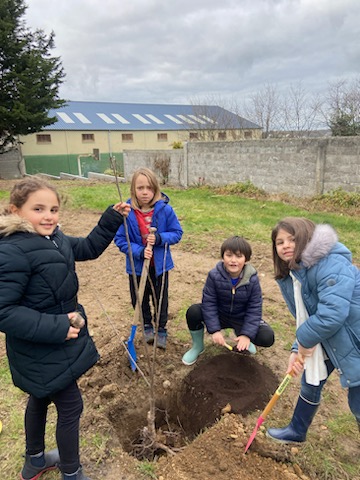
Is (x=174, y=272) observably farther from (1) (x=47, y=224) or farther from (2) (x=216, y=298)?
(1) (x=47, y=224)

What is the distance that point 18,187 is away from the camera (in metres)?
1.68

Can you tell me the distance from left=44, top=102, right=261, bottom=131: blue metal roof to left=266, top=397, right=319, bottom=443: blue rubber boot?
22379 millimetres

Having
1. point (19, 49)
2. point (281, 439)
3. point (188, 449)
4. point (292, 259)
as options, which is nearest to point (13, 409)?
point (188, 449)

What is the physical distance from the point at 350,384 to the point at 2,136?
19.7 m

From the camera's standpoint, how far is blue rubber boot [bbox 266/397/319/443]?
81.0 inches

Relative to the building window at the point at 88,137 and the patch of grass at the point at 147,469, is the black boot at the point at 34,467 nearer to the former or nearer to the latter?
the patch of grass at the point at 147,469

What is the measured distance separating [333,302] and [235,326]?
1272 mm

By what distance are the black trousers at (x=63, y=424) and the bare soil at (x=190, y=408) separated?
0.85ft

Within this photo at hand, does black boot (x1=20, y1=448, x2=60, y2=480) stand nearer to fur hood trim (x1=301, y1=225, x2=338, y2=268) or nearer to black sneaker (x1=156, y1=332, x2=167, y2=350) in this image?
black sneaker (x1=156, y1=332, x2=167, y2=350)

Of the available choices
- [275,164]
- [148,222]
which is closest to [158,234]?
[148,222]

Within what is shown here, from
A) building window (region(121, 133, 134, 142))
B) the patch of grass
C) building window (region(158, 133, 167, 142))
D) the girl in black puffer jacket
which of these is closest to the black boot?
the girl in black puffer jacket

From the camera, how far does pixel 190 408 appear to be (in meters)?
2.63

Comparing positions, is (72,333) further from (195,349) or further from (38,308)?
(195,349)

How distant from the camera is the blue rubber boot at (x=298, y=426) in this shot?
2057 millimetres
